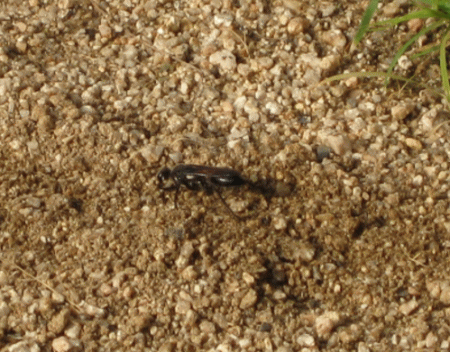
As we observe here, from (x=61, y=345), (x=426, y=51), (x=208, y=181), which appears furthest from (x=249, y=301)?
(x=426, y=51)

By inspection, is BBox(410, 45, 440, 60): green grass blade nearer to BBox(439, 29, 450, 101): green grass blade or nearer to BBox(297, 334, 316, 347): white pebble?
BBox(439, 29, 450, 101): green grass blade

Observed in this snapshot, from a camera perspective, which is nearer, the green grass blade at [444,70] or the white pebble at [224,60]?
the green grass blade at [444,70]

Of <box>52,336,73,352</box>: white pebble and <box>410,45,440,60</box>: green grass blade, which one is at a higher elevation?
<box>410,45,440,60</box>: green grass blade

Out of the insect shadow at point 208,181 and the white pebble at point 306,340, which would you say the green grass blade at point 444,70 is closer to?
the insect shadow at point 208,181

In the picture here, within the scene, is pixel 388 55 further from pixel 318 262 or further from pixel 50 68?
pixel 50 68

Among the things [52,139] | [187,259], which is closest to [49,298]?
[187,259]

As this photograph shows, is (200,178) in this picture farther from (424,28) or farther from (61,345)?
(424,28)

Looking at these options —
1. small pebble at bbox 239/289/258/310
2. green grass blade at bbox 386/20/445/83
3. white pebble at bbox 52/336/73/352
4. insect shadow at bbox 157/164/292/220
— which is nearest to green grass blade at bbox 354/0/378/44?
green grass blade at bbox 386/20/445/83

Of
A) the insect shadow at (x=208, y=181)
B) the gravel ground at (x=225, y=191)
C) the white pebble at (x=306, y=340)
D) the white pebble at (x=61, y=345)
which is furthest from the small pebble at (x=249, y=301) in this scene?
the white pebble at (x=61, y=345)
